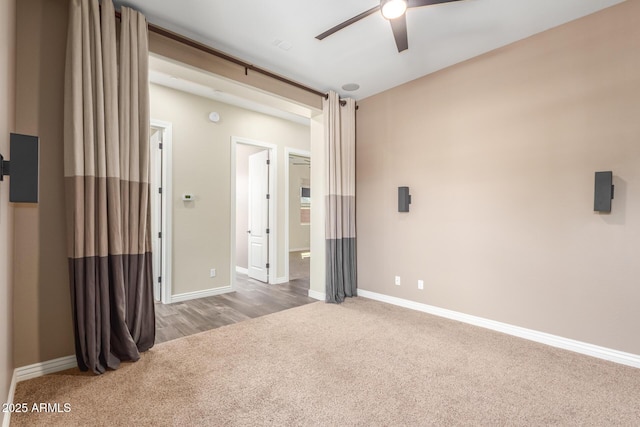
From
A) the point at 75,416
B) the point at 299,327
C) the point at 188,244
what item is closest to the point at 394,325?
the point at 299,327

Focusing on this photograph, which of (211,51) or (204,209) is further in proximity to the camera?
(204,209)

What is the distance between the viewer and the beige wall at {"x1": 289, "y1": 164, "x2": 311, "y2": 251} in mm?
9250

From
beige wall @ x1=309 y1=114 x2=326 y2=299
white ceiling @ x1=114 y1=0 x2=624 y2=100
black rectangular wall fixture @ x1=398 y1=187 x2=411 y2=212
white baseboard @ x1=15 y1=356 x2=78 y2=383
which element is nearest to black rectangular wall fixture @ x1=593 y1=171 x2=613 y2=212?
white ceiling @ x1=114 y1=0 x2=624 y2=100

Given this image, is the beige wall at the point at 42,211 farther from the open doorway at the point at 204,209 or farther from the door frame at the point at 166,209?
the door frame at the point at 166,209

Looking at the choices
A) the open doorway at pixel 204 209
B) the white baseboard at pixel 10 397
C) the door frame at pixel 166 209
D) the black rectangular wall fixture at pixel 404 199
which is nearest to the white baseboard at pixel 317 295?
the open doorway at pixel 204 209

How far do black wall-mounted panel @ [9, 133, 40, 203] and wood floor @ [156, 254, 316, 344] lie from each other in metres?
2.00

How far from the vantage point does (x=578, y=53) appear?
2.75m

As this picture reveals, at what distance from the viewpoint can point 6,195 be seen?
1767 mm

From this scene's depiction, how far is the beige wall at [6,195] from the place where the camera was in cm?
169

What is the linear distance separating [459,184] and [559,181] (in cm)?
94

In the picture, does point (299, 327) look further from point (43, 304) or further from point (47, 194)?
point (47, 194)

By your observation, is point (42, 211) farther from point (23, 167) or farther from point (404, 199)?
point (404, 199)

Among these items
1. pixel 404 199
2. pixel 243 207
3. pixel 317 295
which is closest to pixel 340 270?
pixel 317 295

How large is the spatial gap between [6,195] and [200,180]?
2808 millimetres
